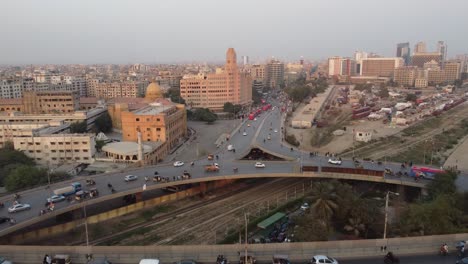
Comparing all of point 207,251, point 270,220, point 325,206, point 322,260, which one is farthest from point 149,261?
point 270,220

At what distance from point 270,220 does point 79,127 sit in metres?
41.4

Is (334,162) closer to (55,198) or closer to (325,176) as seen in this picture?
(325,176)

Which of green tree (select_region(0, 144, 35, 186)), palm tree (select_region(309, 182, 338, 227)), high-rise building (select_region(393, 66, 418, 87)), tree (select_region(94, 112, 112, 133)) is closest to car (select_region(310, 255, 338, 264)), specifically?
palm tree (select_region(309, 182, 338, 227))

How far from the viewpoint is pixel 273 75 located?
167000mm

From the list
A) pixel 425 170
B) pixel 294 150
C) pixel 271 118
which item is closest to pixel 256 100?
Answer: pixel 271 118

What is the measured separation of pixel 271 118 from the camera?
239 feet

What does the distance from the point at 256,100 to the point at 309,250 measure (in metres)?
97.5

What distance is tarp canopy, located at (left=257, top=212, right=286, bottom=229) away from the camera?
2734 cm

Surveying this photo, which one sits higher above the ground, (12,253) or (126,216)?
(12,253)

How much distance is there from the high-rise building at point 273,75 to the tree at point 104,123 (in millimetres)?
101087

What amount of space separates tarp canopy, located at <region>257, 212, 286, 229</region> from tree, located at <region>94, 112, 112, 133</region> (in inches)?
1773

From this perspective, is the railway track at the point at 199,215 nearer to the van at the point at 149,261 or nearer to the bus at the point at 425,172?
the van at the point at 149,261

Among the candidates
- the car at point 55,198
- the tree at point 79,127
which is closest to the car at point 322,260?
the car at point 55,198

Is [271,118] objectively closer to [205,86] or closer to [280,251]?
[205,86]
